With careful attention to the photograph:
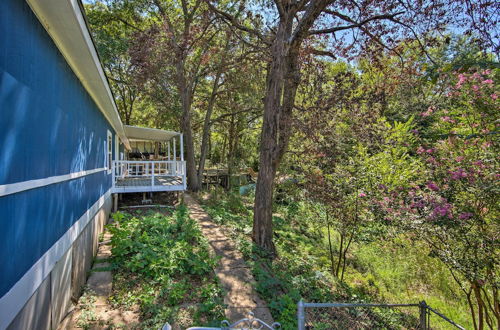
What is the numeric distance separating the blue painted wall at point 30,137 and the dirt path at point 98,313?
1.07 m

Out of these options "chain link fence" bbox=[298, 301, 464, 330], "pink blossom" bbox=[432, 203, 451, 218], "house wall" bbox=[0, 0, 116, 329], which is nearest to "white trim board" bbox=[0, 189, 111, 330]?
"house wall" bbox=[0, 0, 116, 329]

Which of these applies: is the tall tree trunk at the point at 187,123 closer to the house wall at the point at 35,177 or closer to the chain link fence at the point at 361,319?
the house wall at the point at 35,177

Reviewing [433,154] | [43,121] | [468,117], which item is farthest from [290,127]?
[43,121]

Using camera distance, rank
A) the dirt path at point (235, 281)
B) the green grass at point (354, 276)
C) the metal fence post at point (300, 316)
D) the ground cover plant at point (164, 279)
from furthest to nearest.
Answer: the green grass at point (354, 276) → the dirt path at point (235, 281) → the ground cover plant at point (164, 279) → the metal fence post at point (300, 316)

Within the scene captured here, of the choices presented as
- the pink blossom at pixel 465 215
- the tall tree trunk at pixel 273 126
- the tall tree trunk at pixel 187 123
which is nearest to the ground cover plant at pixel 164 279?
the tall tree trunk at pixel 273 126

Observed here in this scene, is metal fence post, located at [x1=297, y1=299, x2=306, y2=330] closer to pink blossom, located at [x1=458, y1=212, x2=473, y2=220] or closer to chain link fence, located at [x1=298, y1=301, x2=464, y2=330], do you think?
chain link fence, located at [x1=298, y1=301, x2=464, y2=330]

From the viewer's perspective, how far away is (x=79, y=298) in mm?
3752

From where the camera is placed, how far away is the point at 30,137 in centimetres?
234

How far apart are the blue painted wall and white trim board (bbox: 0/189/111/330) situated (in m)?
0.06

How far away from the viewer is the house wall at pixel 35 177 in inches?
76.4

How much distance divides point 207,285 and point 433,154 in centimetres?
517

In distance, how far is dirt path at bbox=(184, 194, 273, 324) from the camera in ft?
12.7

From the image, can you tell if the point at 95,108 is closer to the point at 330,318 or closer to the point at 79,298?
the point at 79,298

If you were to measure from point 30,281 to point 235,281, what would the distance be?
310cm
